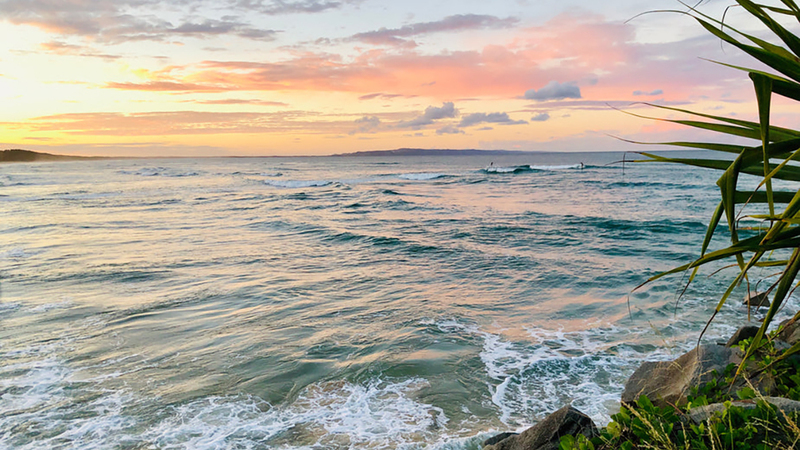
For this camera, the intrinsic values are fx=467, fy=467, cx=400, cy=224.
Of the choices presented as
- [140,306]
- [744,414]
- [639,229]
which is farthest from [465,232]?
[744,414]

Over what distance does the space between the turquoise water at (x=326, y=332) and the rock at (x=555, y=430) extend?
1060mm

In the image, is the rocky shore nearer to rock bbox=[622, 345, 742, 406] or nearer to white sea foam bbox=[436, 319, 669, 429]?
rock bbox=[622, 345, 742, 406]

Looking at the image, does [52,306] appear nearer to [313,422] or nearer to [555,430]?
[313,422]

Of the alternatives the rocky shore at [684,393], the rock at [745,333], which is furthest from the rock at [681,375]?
the rock at [745,333]

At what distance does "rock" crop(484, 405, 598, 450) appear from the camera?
3668 mm

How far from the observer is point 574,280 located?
11.3 meters

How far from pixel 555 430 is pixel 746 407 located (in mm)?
1323

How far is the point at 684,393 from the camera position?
400 cm

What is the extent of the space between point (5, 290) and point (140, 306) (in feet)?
12.9

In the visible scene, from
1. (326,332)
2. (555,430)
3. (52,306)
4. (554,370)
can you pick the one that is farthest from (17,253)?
(555,430)

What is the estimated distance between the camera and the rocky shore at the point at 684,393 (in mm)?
2988

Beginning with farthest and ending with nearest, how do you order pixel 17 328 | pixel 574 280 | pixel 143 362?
pixel 574 280
pixel 17 328
pixel 143 362

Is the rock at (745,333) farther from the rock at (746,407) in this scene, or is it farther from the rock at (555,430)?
the rock at (555,430)

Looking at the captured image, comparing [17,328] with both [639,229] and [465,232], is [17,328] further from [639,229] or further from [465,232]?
[639,229]
